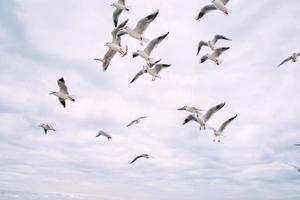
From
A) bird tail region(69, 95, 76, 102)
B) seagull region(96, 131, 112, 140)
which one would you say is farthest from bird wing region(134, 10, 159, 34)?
seagull region(96, 131, 112, 140)

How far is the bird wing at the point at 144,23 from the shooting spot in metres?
31.4

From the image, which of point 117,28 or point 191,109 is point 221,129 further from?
point 117,28

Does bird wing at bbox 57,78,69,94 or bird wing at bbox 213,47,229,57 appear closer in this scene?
bird wing at bbox 57,78,69,94

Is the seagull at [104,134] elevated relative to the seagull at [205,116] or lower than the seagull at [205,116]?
elevated

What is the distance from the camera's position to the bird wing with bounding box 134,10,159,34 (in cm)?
3136

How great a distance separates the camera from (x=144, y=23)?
32.0 meters

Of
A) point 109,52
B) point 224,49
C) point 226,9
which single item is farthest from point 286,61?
point 109,52

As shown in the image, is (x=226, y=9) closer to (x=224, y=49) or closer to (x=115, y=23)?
(x=224, y=49)

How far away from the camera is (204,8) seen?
3525 cm

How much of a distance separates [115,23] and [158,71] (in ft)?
14.9

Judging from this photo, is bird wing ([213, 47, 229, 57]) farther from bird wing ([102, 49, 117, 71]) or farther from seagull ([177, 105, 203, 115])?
bird wing ([102, 49, 117, 71])

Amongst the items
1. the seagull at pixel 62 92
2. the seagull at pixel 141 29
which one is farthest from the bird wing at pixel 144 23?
the seagull at pixel 62 92

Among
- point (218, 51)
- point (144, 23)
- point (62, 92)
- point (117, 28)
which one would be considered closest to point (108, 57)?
point (117, 28)

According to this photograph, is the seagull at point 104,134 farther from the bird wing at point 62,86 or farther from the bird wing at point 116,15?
the bird wing at point 116,15
